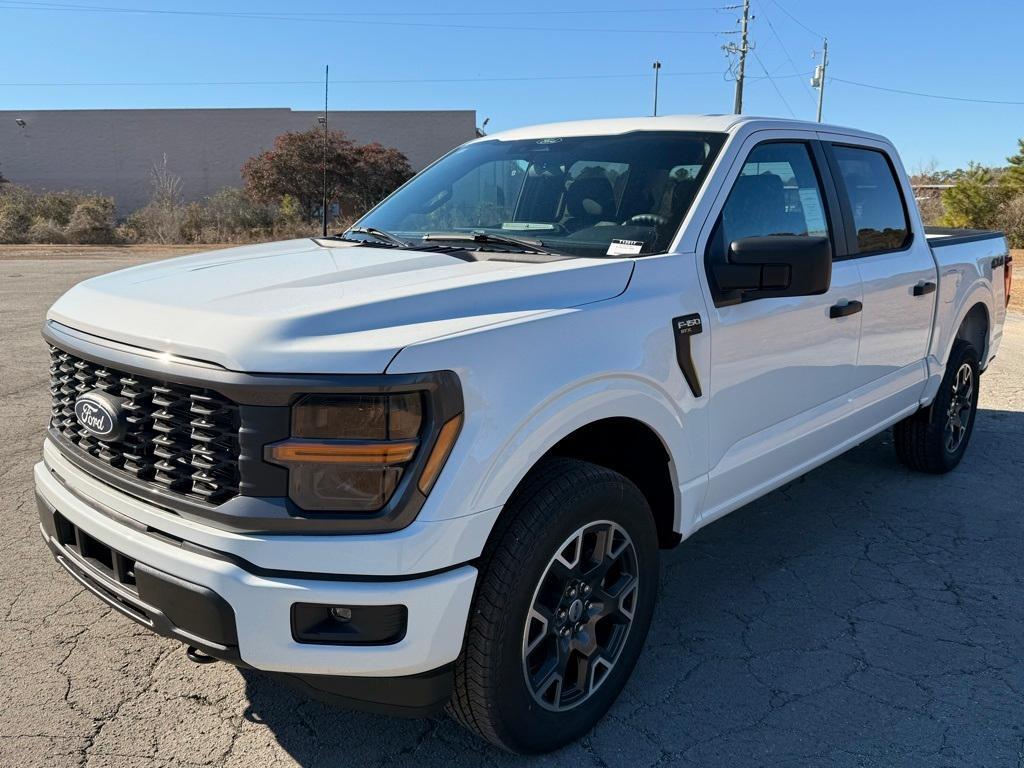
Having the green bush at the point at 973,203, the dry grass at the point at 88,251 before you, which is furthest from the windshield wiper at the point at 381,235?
the green bush at the point at 973,203

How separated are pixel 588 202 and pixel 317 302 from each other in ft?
4.67

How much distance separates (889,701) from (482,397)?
187 centimetres

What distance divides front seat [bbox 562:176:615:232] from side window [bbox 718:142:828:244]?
17.1 inches

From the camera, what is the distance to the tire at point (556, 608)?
2273 mm

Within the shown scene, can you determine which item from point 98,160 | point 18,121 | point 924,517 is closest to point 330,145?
point 98,160

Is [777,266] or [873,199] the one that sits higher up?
[873,199]

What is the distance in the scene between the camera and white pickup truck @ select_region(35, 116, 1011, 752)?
6.73 ft

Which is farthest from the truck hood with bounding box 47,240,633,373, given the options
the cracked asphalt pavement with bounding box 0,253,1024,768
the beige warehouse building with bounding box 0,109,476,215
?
the beige warehouse building with bounding box 0,109,476,215

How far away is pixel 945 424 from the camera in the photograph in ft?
17.0

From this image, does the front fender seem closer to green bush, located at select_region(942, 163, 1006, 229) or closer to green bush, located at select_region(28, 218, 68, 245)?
green bush, located at select_region(942, 163, 1006, 229)

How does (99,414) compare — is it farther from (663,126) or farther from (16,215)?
(16,215)

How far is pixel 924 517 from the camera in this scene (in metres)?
4.66

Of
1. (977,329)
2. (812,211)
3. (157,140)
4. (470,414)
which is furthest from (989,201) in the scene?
(157,140)

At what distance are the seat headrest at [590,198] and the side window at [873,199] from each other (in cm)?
141
